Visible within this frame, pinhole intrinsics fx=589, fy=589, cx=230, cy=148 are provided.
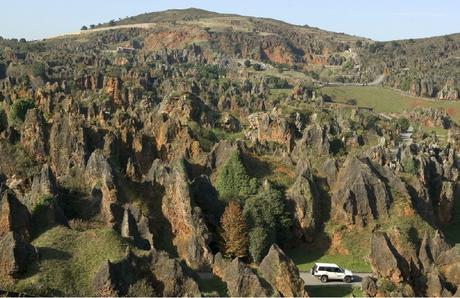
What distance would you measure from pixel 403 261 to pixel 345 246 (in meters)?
8.45

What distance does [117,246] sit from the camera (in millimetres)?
39219

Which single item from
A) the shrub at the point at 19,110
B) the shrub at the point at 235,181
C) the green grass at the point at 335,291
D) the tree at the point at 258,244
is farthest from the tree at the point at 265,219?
the shrub at the point at 19,110

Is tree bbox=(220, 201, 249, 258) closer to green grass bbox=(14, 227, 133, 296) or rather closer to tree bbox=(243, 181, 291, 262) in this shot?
tree bbox=(243, 181, 291, 262)

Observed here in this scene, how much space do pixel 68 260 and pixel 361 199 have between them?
Result: 31.5m

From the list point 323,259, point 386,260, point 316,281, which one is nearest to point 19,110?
point 323,259

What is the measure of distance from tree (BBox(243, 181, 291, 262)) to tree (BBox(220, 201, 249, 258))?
28.1 inches

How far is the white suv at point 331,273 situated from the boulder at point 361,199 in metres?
10.9

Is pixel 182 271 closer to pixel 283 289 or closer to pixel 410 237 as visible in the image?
pixel 283 289

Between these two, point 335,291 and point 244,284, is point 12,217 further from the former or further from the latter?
point 335,291

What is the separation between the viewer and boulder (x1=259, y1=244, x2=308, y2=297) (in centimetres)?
3981

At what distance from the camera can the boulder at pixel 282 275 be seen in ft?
131

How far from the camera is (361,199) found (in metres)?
58.6

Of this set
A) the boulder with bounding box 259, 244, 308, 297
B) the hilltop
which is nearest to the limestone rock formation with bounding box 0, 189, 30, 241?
the hilltop

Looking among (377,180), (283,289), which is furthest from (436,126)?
(283,289)
